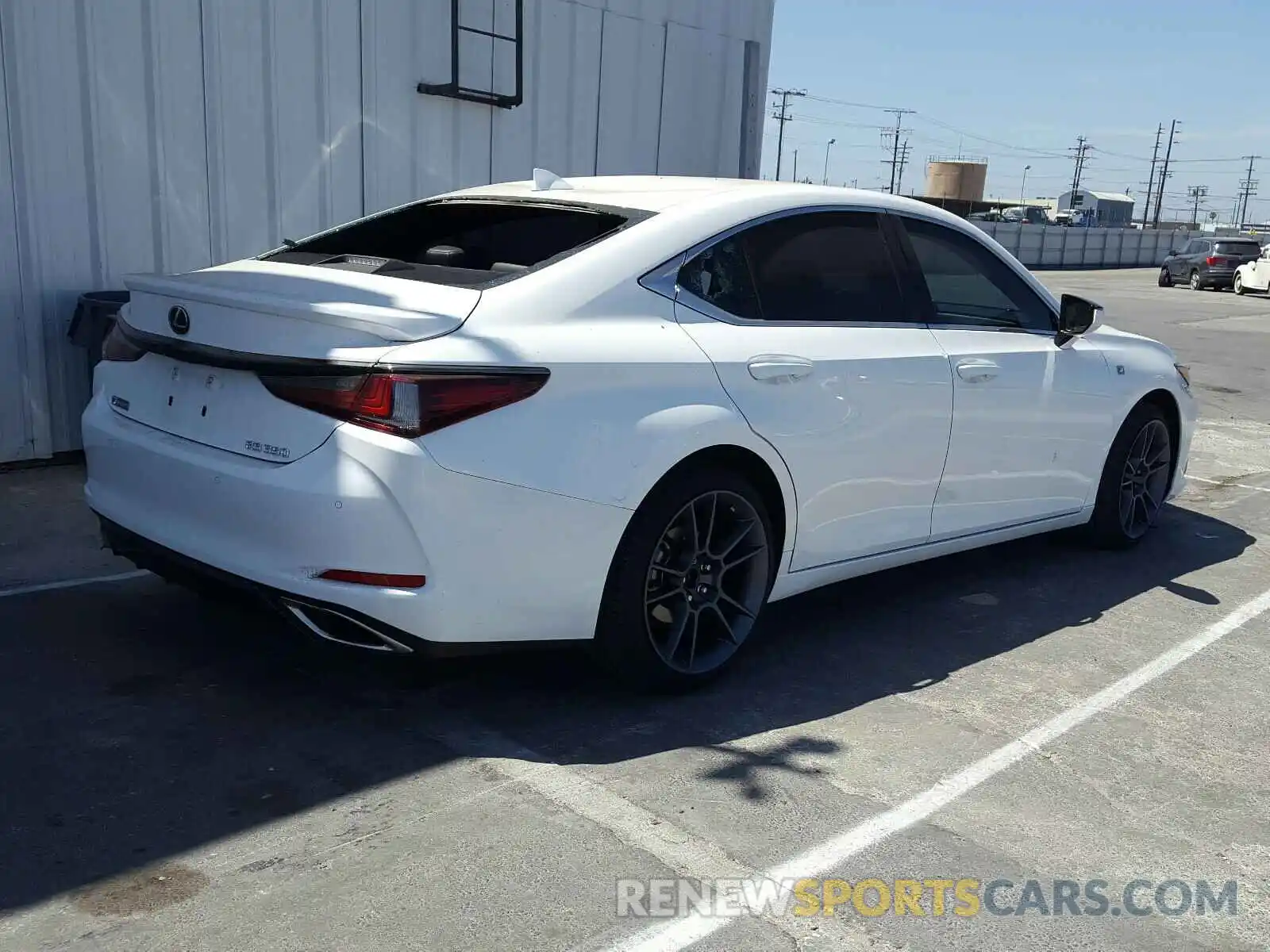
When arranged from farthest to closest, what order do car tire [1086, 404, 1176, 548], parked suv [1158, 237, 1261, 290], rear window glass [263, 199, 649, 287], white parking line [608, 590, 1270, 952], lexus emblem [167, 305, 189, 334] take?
parked suv [1158, 237, 1261, 290], car tire [1086, 404, 1176, 548], rear window glass [263, 199, 649, 287], lexus emblem [167, 305, 189, 334], white parking line [608, 590, 1270, 952]

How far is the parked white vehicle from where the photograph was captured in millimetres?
34875

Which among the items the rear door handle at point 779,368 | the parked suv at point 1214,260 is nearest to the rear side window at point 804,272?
the rear door handle at point 779,368

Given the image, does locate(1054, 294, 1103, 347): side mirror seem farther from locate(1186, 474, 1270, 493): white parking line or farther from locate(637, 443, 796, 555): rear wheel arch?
locate(1186, 474, 1270, 493): white parking line

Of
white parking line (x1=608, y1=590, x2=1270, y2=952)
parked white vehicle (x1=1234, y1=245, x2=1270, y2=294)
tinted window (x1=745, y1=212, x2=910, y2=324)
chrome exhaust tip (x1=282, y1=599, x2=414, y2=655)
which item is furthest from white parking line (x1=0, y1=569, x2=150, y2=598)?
parked white vehicle (x1=1234, y1=245, x2=1270, y2=294)

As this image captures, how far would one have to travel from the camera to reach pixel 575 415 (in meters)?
3.57

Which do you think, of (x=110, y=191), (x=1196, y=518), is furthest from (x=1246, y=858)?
(x=110, y=191)

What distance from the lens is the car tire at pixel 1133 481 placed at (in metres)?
5.98

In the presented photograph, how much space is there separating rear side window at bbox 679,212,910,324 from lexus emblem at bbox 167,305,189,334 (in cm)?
153

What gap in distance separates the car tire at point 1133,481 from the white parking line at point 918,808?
1.14 m

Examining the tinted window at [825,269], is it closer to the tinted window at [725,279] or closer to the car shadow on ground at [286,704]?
the tinted window at [725,279]

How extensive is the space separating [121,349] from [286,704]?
1.29 m

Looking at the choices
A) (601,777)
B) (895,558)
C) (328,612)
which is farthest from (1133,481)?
(328,612)

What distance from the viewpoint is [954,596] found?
18.1 feet

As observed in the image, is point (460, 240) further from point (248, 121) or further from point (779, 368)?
point (248, 121)
